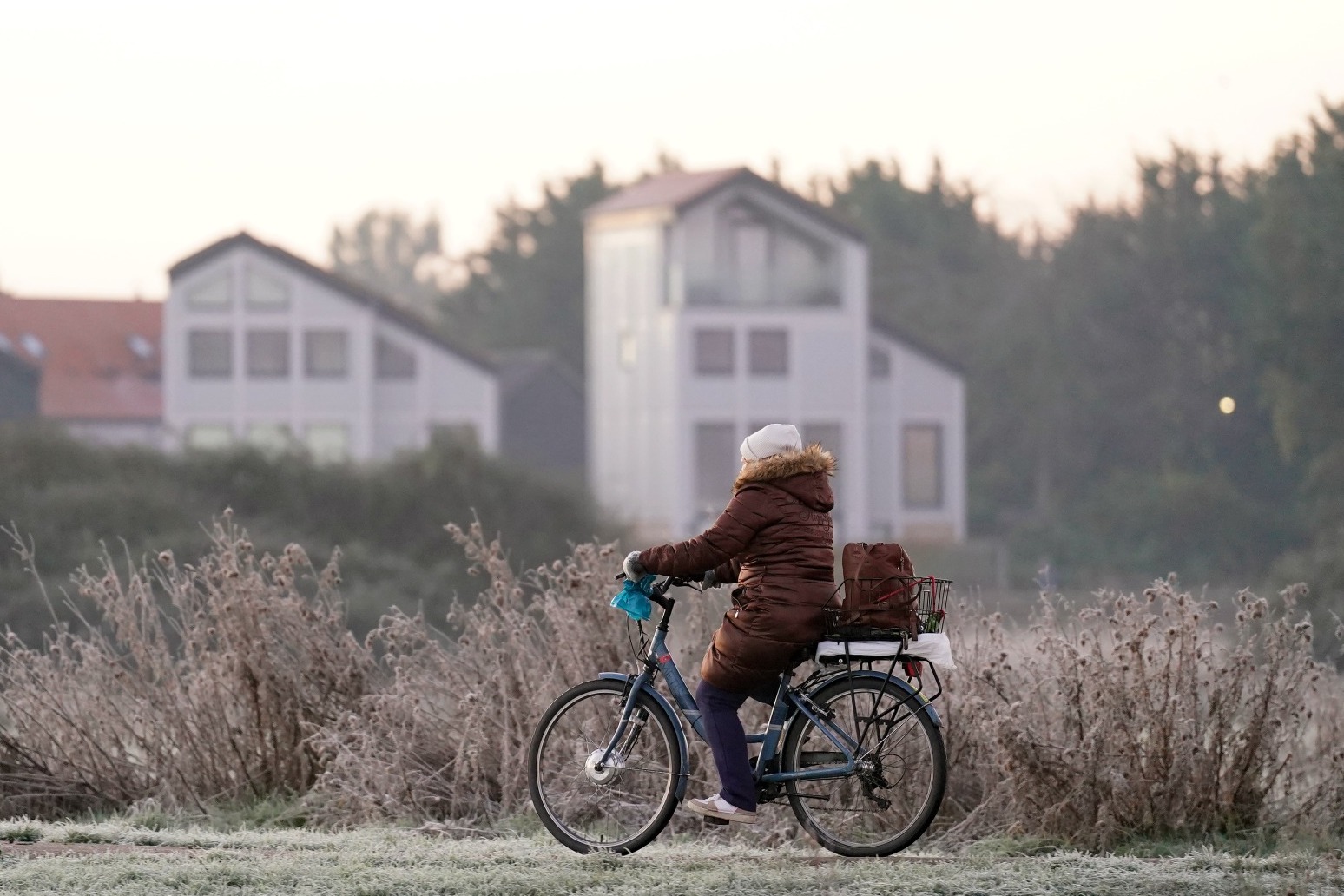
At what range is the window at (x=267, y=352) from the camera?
6038 cm

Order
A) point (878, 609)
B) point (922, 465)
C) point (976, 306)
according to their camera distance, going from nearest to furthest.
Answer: point (878, 609) < point (922, 465) < point (976, 306)

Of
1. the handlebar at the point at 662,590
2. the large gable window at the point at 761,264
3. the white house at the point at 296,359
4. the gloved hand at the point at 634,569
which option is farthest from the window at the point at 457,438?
the gloved hand at the point at 634,569

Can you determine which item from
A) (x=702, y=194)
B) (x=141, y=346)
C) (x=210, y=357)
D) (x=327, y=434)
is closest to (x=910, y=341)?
(x=702, y=194)

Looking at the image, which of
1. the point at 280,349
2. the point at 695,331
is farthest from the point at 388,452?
the point at 695,331

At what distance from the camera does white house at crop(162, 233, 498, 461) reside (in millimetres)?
60219

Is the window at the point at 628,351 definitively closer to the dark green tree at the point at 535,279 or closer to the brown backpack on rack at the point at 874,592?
the dark green tree at the point at 535,279

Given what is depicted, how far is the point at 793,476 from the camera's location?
8.51m

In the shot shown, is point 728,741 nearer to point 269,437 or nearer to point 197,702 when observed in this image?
point 197,702

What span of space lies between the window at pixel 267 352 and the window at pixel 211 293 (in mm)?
1203

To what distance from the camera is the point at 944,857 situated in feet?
28.4

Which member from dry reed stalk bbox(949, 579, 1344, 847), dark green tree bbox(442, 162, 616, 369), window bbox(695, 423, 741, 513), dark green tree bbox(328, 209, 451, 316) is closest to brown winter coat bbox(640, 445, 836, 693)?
dry reed stalk bbox(949, 579, 1344, 847)

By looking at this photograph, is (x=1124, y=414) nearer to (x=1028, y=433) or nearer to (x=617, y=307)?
(x=1028, y=433)

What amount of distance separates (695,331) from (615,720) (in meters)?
50.3

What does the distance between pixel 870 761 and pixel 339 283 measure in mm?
53773
